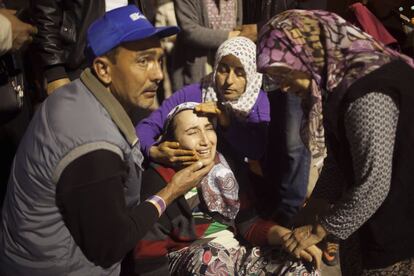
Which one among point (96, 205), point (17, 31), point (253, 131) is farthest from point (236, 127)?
point (96, 205)

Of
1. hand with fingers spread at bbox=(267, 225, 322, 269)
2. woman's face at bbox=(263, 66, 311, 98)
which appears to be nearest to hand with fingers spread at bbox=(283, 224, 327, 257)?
hand with fingers spread at bbox=(267, 225, 322, 269)

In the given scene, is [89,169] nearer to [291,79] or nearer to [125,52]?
[125,52]

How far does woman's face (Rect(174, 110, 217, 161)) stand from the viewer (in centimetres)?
262

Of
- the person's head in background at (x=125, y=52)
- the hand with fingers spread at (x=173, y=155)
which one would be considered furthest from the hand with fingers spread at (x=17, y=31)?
the hand with fingers spread at (x=173, y=155)

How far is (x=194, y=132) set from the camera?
2.64 metres

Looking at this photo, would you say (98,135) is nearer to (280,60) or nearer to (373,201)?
(280,60)

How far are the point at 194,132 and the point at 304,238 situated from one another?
2.75 ft

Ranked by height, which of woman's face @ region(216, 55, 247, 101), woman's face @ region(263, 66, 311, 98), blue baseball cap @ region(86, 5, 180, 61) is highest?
blue baseball cap @ region(86, 5, 180, 61)

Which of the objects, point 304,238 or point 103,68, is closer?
point 103,68

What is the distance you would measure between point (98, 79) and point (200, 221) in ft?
3.65

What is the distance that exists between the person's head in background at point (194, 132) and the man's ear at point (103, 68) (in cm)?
84

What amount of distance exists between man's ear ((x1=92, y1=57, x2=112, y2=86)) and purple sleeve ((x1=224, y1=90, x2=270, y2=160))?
3.77ft

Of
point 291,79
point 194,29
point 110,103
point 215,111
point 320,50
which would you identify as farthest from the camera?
point 194,29

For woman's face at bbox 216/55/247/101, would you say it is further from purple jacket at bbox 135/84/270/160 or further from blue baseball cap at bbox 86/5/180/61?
blue baseball cap at bbox 86/5/180/61
